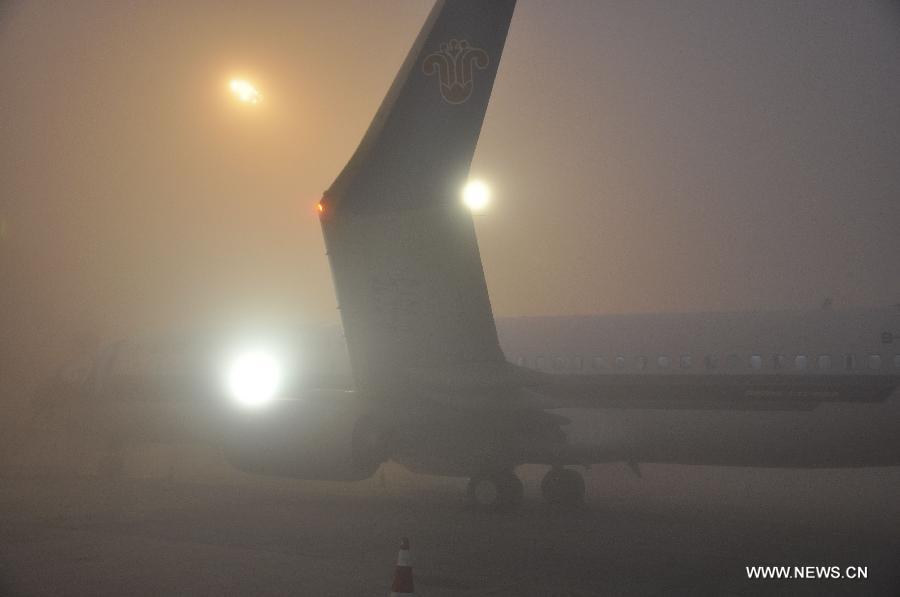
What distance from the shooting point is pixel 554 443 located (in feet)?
42.6

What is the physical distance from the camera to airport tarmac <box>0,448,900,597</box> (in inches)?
326

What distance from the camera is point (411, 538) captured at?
11.2 m

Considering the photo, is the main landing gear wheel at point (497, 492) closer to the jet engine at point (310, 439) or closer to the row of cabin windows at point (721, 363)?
the row of cabin windows at point (721, 363)

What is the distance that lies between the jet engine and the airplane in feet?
0.08

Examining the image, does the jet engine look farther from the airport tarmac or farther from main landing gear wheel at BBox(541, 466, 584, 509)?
main landing gear wheel at BBox(541, 466, 584, 509)

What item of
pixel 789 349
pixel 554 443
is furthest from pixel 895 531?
pixel 554 443

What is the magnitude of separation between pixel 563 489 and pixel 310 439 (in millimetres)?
5659

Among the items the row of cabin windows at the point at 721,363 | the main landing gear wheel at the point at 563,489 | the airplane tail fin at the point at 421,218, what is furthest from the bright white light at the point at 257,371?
the airplane tail fin at the point at 421,218

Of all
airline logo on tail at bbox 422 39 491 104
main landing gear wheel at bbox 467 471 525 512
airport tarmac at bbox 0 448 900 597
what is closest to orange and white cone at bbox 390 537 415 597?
airport tarmac at bbox 0 448 900 597

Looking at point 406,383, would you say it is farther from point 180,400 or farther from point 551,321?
point 180,400

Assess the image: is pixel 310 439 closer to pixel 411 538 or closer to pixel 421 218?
pixel 411 538

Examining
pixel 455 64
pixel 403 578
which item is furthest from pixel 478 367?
pixel 403 578

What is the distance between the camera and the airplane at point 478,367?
30.8 ft

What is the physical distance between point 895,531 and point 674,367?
4.22 meters
